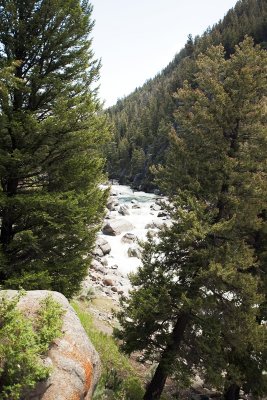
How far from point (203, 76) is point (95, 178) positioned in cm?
489

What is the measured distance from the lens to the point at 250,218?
9.93 meters

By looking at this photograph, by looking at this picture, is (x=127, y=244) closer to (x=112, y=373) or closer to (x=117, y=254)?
(x=117, y=254)

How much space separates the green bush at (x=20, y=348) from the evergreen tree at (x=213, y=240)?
12.7 ft

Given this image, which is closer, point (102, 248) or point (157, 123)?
point (102, 248)

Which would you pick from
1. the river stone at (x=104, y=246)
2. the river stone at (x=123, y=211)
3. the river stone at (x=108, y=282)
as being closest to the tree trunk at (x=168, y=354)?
the river stone at (x=108, y=282)

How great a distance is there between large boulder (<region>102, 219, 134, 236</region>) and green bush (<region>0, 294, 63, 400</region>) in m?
27.5

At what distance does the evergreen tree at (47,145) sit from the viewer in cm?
977

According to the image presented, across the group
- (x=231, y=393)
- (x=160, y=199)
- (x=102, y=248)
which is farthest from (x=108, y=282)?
(x=160, y=199)

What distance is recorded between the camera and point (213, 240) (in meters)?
10.2

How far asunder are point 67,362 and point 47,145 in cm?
629

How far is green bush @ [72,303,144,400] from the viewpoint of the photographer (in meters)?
9.74

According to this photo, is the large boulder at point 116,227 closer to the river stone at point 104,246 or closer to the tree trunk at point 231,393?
the river stone at point 104,246

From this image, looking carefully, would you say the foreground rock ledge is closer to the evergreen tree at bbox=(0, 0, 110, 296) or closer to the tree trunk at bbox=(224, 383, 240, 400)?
the evergreen tree at bbox=(0, 0, 110, 296)

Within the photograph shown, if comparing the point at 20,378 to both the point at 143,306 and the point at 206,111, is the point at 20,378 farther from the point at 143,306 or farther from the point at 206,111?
the point at 206,111
